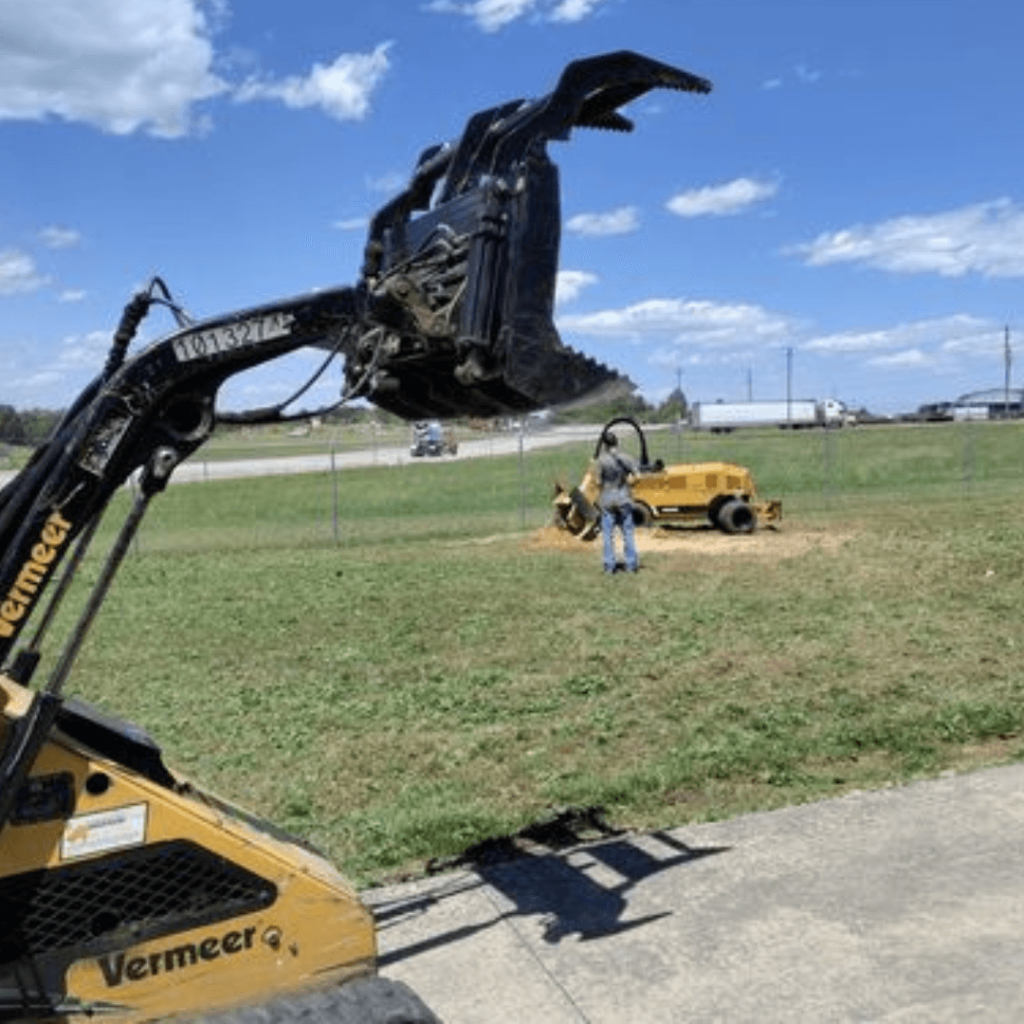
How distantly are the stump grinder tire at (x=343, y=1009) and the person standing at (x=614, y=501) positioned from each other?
13.1 meters

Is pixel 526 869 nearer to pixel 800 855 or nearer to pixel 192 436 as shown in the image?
pixel 800 855

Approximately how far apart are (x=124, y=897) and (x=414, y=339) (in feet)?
6.04

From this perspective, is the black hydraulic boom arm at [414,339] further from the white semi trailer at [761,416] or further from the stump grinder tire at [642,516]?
the white semi trailer at [761,416]

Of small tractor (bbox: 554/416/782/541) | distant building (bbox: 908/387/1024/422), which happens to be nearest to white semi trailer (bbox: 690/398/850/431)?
distant building (bbox: 908/387/1024/422)

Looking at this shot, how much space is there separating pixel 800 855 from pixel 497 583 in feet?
31.5

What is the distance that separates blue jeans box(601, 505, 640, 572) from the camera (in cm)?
1653

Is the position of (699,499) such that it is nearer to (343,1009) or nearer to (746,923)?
(746,923)

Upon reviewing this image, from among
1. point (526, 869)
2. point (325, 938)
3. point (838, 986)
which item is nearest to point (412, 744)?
point (526, 869)

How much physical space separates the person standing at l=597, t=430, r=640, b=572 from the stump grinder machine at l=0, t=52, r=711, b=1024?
12.1 metres

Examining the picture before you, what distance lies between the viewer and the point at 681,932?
5203mm

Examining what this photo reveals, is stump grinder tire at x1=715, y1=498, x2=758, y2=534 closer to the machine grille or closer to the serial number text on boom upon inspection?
the serial number text on boom

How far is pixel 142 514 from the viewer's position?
3.88 metres

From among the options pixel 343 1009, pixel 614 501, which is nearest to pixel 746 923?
pixel 343 1009

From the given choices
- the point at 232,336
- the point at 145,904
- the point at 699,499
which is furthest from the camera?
the point at 699,499
